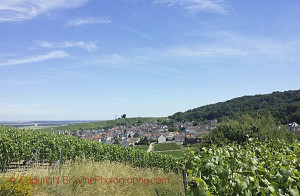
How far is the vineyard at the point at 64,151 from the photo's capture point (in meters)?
10.9

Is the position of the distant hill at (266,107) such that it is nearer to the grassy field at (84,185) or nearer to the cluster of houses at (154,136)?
the cluster of houses at (154,136)

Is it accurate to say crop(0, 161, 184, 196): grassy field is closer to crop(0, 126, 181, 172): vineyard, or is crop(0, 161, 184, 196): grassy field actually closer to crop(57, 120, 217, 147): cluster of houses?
crop(0, 126, 181, 172): vineyard

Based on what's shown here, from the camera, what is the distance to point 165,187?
25.4 feet

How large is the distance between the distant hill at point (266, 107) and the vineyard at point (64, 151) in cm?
790

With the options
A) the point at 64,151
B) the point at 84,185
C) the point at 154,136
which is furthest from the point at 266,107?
the point at 84,185

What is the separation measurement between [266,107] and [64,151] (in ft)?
248

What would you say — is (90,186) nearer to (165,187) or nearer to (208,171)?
(165,187)

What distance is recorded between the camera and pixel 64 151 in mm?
12141

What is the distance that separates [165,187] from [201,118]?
121259mm

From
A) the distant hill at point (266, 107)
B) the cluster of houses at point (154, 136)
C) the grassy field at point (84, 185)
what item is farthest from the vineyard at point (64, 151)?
the cluster of houses at point (154, 136)

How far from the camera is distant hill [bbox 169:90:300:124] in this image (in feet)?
150

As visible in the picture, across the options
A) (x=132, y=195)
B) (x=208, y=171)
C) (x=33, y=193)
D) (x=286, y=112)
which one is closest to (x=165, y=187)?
(x=132, y=195)

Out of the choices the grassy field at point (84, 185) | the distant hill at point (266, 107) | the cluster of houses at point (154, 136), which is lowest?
the cluster of houses at point (154, 136)

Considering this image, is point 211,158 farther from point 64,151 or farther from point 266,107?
point 266,107
